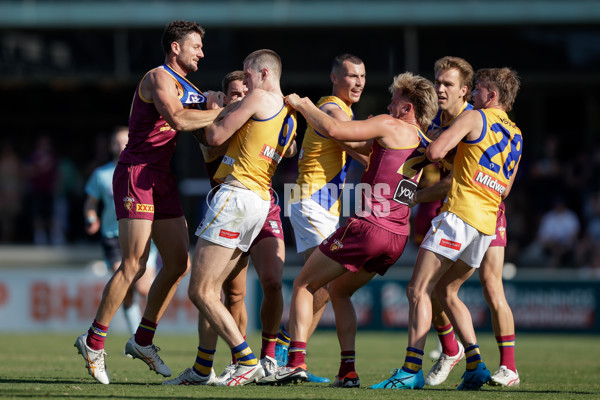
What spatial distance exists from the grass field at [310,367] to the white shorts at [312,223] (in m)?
1.35

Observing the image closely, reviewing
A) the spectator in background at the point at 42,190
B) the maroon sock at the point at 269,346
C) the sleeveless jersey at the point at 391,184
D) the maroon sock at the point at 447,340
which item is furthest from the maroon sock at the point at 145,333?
the spectator in background at the point at 42,190

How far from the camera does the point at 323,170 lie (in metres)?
8.48

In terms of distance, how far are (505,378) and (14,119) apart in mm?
18000

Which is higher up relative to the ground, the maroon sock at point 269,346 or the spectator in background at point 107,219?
the spectator in background at point 107,219

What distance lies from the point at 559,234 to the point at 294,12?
7.71 meters

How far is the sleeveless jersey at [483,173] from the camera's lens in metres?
7.64

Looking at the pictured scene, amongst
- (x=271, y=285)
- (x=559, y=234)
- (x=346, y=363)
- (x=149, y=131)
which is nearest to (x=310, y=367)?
(x=271, y=285)

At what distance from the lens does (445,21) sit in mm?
20422

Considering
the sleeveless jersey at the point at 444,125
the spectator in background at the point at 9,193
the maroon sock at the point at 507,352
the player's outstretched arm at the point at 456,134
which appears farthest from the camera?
the spectator in background at the point at 9,193

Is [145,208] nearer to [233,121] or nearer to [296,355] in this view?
[233,121]

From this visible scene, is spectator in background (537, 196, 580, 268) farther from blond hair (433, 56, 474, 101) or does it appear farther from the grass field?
blond hair (433, 56, 474, 101)

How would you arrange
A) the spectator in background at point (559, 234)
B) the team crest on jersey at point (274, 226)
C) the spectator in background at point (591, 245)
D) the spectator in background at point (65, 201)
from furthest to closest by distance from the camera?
1. the spectator in background at point (65, 201)
2. the spectator in background at point (559, 234)
3. the spectator in background at point (591, 245)
4. the team crest on jersey at point (274, 226)

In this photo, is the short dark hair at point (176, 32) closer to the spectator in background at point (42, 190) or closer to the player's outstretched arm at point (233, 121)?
the player's outstretched arm at point (233, 121)

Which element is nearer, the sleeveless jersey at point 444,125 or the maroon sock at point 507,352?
the maroon sock at point 507,352
